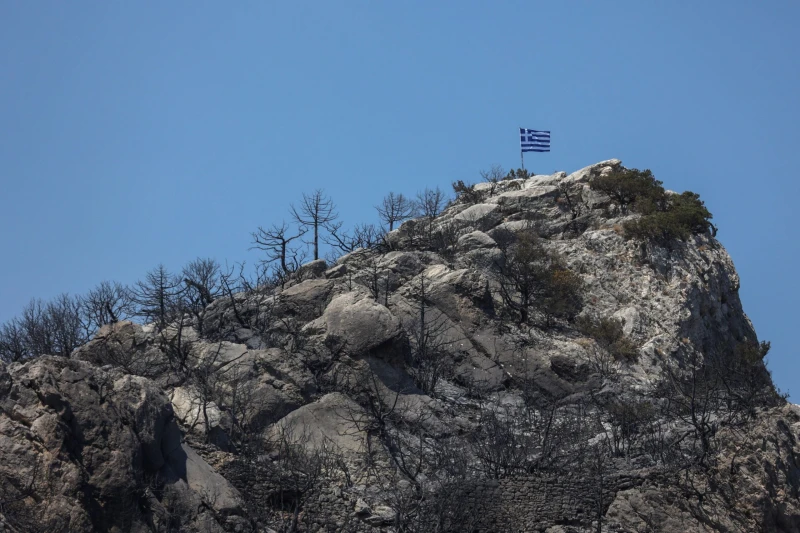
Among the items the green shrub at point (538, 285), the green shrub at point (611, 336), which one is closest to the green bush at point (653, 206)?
the green shrub at point (538, 285)

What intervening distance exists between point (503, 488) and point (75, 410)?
9.42m

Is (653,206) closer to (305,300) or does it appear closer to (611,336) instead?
(611,336)

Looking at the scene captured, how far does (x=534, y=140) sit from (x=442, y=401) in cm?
2051

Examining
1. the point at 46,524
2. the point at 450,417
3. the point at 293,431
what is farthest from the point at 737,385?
the point at 46,524

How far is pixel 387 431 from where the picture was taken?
28734 mm

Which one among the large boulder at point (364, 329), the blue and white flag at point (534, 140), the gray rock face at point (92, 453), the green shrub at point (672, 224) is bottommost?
the gray rock face at point (92, 453)

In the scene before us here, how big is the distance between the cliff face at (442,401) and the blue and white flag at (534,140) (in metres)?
5.22

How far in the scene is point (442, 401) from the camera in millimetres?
31078

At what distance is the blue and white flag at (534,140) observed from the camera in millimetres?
48594

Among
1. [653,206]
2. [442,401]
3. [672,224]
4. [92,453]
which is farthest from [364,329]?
[653,206]

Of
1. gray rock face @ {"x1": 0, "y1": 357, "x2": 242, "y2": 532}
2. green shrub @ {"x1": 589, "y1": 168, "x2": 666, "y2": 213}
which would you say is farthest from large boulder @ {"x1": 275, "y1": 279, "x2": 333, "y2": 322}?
green shrub @ {"x1": 589, "y1": 168, "x2": 666, "y2": 213}

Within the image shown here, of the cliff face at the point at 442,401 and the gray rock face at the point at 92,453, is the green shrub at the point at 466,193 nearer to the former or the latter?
the cliff face at the point at 442,401

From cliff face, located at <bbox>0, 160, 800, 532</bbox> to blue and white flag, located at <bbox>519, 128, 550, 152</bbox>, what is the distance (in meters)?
5.22

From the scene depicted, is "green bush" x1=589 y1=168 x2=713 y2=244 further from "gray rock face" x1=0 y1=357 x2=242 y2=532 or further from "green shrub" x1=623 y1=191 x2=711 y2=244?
"gray rock face" x1=0 y1=357 x2=242 y2=532
